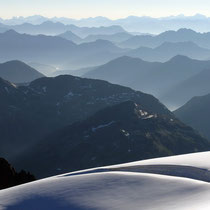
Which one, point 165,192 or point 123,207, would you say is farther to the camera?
point 165,192

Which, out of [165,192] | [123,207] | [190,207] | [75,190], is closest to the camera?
[190,207]

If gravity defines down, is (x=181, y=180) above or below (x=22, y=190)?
below

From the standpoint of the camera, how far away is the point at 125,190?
1368 inches

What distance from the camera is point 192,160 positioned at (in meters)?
46.2

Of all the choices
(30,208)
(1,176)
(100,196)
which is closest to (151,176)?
(100,196)

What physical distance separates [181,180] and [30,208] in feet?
47.8

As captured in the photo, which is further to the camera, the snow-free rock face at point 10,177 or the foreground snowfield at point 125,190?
the snow-free rock face at point 10,177

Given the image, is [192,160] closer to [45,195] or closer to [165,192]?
[165,192]

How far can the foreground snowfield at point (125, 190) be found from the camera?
30719 millimetres

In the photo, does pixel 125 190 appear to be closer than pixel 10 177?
Yes

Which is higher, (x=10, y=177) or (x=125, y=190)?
(x=10, y=177)

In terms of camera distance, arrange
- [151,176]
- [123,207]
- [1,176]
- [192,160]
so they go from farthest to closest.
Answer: [1,176] < [192,160] < [151,176] < [123,207]

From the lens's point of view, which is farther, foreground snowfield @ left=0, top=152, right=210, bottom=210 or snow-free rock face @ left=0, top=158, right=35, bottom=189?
snow-free rock face @ left=0, top=158, right=35, bottom=189

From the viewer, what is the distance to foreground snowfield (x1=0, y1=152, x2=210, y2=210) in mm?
30719
